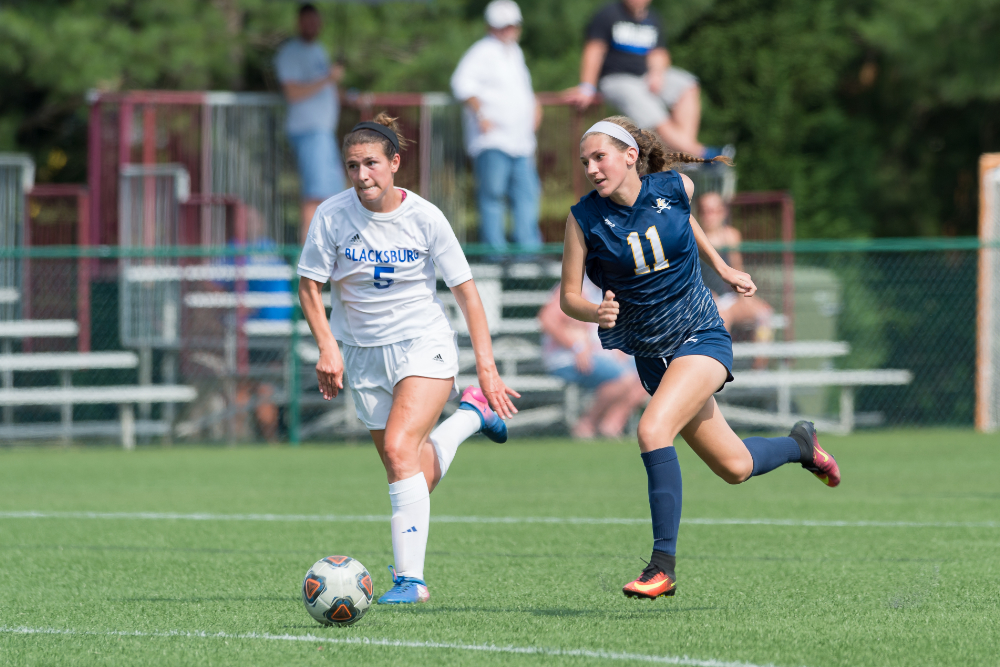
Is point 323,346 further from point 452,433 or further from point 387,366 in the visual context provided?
point 452,433

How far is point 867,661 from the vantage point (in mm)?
4219

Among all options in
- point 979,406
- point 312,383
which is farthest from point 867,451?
point 312,383

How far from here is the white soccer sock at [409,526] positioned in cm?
558

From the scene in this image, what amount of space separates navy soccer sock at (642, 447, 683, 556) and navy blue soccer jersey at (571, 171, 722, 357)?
556 millimetres

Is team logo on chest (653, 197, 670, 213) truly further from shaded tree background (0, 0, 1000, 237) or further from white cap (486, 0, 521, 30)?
shaded tree background (0, 0, 1000, 237)

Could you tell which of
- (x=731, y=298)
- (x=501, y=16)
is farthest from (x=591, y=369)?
(x=501, y=16)

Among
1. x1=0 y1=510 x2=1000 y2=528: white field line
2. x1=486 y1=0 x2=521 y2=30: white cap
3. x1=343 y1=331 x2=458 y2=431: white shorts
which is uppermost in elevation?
x1=486 y1=0 x2=521 y2=30: white cap

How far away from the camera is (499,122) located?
13.2 metres

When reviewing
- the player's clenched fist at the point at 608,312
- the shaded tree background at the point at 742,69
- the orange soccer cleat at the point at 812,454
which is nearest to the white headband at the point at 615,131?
the player's clenched fist at the point at 608,312

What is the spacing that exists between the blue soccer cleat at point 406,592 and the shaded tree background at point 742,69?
500 inches

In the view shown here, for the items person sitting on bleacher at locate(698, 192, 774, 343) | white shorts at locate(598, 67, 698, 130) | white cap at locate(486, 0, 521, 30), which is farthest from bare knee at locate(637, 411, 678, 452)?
white cap at locate(486, 0, 521, 30)

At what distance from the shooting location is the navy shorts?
5.48 m

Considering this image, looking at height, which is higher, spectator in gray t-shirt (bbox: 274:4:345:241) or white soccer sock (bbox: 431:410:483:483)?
spectator in gray t-shirt (bbox: 274:4:345:241)

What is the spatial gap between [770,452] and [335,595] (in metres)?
2.13
